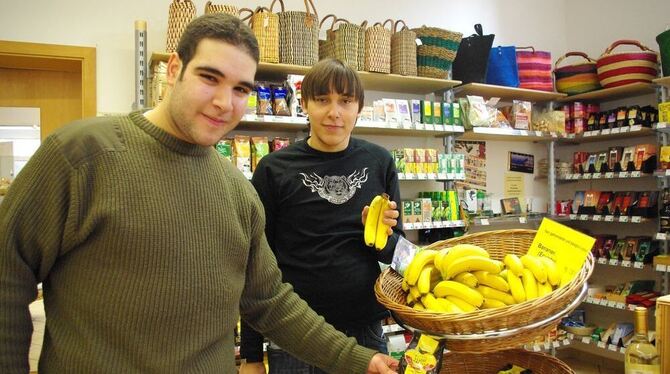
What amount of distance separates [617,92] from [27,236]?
5202 mm

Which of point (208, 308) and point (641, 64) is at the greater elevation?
point (641, 64)

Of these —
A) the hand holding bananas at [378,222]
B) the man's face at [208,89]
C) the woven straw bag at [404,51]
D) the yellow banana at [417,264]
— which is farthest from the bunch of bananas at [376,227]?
the woven straw bag at [404,51]

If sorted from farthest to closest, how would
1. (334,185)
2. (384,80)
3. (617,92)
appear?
(617,92), (384,80), (334,185)

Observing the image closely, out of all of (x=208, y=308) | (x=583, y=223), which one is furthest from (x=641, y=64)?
(x=208, y=308)

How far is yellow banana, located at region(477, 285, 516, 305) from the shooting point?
4.42 feet

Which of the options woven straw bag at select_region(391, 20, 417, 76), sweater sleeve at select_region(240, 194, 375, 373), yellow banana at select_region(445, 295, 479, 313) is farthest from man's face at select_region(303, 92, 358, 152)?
woven straw bag at select_region(391, 20, 417, 76)

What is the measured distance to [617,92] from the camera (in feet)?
15.8

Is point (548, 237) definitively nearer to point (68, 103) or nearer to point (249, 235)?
point (249, 235)

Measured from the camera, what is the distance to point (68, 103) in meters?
3.93

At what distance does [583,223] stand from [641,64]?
1.78m

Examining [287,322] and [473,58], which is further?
[473,58]

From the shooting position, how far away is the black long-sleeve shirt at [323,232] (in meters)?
1.86

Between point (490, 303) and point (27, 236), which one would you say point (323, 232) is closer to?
point (490, 303)

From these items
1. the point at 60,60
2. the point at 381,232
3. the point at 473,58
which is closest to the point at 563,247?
the point at 381,232
